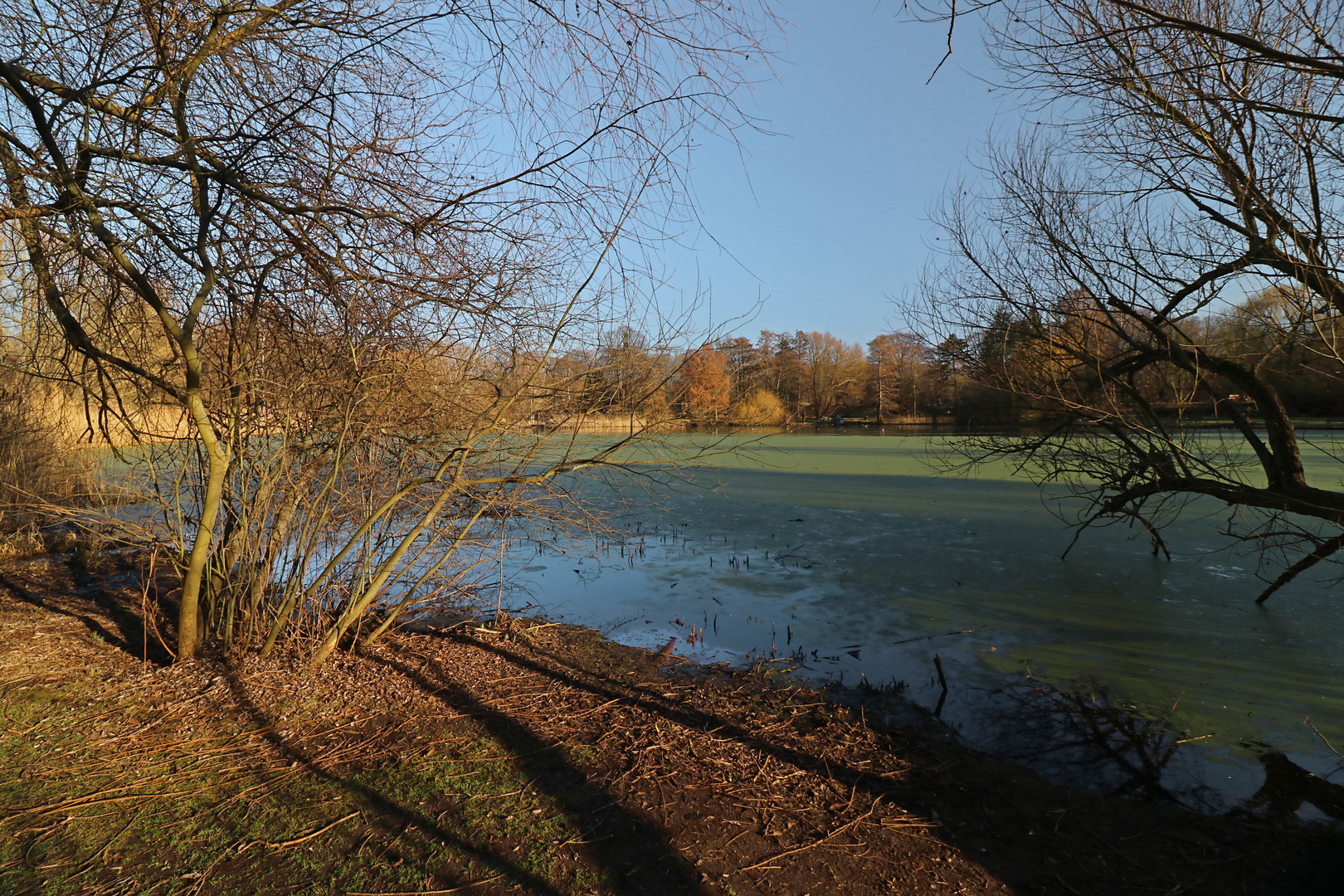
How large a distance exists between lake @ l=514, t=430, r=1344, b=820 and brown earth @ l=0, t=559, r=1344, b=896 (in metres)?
0.73

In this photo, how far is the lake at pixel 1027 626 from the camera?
394cm

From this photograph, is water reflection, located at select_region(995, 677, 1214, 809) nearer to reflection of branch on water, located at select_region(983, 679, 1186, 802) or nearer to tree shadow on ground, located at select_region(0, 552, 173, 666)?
reflection of branch on water, located at select_region(983, 679, 1186, 802)

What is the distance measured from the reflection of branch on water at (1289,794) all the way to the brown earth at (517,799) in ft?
0.62

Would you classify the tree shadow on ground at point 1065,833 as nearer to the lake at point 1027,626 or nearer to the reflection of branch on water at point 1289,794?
the reflection of branch on water at point 1289,794

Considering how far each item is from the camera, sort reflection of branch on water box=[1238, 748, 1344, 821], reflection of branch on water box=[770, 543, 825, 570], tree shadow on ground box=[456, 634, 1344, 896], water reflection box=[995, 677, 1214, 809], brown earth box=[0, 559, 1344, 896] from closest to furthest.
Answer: brown earth box=[0, 559, 1344, 896] → tree shadow on ground box=[456, 634, 1344, 896] → reflection of branch on water box=[1238, 748, 1344, 821] → water reflection box=[995, 677, 1214, 809] → reflection of branch on water box=[770, 543, 825, 570]

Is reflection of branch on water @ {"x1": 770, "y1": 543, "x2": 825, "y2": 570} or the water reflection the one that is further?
reflection of branch on water @ {"x1": 770, "y1": 543, "x2": 825, "y2": 570}

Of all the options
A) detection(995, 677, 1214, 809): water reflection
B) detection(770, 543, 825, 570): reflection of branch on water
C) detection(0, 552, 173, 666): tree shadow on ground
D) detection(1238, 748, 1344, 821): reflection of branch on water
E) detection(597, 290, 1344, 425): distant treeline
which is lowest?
detection(1238, 748, 1344, 821): reflection of branch on water

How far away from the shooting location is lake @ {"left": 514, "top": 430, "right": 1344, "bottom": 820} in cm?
394

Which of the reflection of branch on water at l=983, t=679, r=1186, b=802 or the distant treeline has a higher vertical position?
the distant treeline

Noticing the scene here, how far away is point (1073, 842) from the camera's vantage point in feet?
8.99

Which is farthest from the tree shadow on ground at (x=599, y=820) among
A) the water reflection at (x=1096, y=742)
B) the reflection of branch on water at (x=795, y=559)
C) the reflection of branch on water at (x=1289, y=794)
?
the reflection of branch on water at (x=795, y=559)

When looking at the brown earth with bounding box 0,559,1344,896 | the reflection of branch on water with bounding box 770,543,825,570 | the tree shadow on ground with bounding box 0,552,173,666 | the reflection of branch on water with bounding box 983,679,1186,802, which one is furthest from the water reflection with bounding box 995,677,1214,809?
the tree shadow on ground with bounding box 0,552,173,666

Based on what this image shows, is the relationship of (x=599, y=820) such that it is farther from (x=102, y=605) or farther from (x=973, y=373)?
(x=973, y=373)

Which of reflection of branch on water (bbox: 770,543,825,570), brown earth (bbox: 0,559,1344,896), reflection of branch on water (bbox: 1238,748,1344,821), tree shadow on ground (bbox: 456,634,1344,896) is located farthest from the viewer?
reflection of branch on water (bbox: 770,543,825,570)
